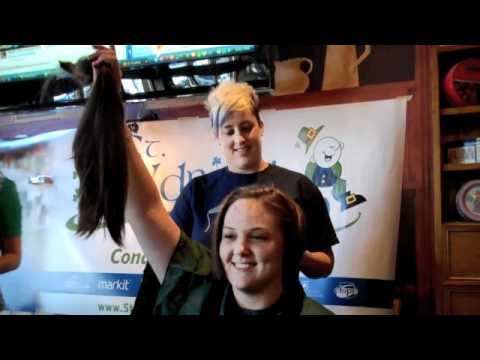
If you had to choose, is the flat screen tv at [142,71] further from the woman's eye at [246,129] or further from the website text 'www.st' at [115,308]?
the website text 'www.st' at [115,308]

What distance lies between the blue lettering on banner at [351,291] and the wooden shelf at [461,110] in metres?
0.58

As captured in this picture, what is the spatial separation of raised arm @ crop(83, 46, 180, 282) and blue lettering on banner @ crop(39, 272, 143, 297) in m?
0.16

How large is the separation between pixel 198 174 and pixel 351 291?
25.1 inches

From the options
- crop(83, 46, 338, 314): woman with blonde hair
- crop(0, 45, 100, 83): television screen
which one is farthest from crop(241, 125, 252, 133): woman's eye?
crop(0, 45, 100, 83): television screen

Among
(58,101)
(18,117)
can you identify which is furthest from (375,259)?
(18,117)

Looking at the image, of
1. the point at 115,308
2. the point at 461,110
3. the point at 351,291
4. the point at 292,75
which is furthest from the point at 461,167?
the point at 115,308

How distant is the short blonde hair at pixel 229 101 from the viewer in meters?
1.51

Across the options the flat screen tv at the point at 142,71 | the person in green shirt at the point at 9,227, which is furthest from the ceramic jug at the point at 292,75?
the person in green shirt at the point at 9,227

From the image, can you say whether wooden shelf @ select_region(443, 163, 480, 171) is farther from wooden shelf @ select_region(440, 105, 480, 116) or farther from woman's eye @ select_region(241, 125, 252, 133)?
woman's eye @ select_region(241, 125, 252, 133)

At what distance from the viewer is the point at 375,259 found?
147 centimetres

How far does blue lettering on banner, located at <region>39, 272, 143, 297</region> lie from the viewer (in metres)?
1.59

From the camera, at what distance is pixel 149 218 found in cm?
142
